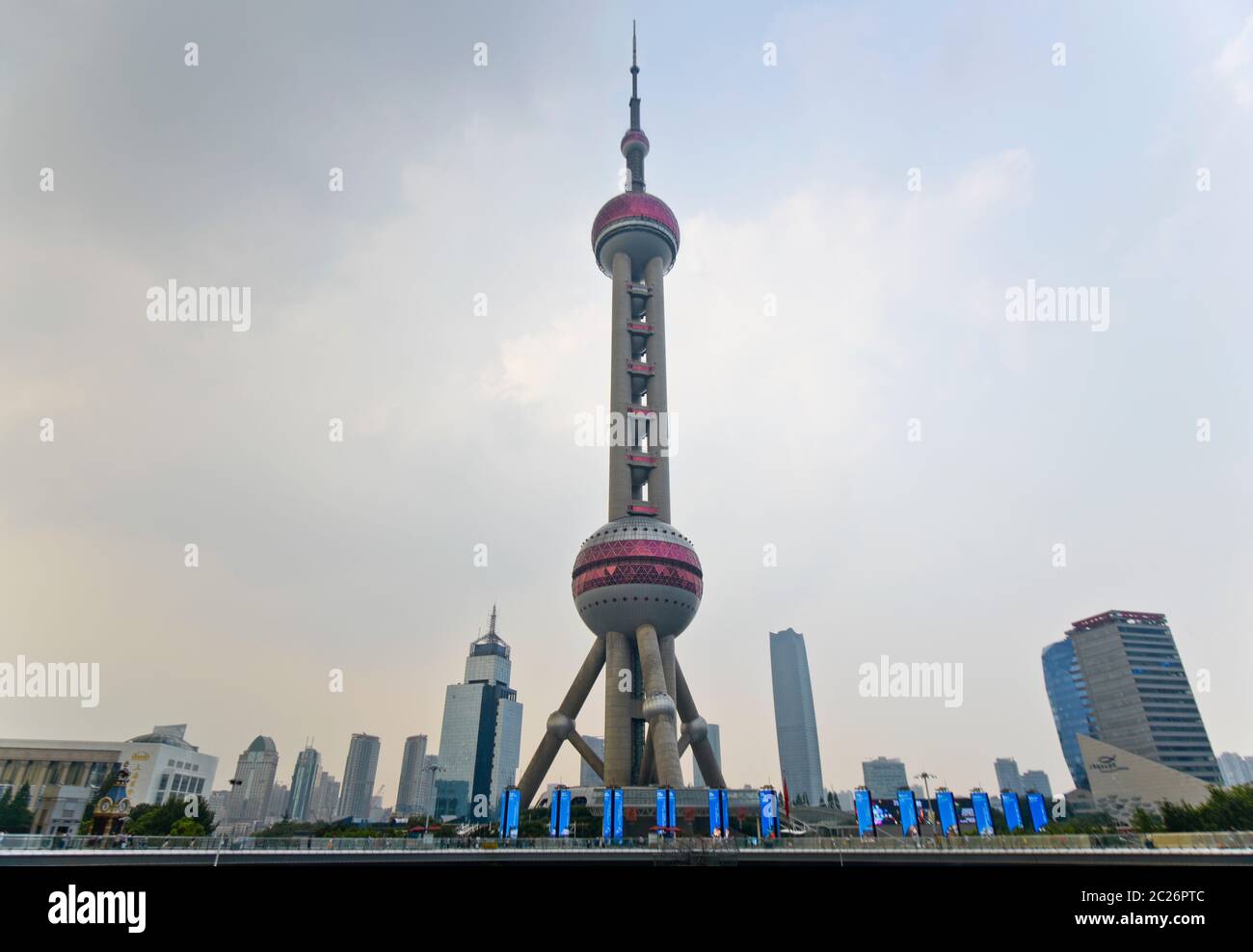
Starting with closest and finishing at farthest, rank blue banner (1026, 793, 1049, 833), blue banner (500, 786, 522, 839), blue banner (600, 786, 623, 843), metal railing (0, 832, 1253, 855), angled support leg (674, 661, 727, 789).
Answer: metal railing (0, 832, 1253, 855) → blue banner (1026, 793, 1049, 833) → blue banner (500, 786, 522, 839) → blue banner (600, 786, 623, 843) → angled support leg (674, 661, 727, 789)

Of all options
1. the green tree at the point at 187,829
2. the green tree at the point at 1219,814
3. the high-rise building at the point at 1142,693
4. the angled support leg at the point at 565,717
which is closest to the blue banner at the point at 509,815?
the angled support leg at the point at 565,717

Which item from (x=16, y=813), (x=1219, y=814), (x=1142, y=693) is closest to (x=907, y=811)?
(x=1219, y=814)

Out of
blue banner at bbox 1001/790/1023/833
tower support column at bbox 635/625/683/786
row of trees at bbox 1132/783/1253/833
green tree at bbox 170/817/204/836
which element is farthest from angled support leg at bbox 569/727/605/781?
row of trees at bbox 1132/783/1253/833

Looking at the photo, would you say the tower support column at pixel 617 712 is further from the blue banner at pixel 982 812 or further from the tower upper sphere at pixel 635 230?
the tower upper sphere at pixel 635 230

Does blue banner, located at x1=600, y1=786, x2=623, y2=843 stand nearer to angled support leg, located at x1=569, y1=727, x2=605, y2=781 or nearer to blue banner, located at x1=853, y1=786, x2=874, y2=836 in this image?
blue banner, located at x1=853, y1=786, x2=874, y2=836
